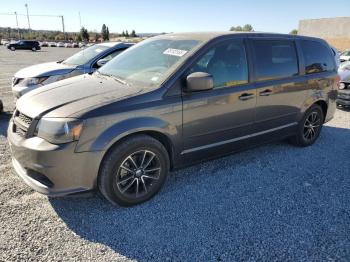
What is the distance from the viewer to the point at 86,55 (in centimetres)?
757

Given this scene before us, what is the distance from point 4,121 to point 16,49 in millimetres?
44727

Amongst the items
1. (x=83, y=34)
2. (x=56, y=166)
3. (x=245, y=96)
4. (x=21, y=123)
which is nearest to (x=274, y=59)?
(x=245, y=96)

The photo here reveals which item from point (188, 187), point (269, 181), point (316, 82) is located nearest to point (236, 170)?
point (269, 181)

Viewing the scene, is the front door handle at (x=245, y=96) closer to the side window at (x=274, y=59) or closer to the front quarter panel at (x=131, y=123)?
the side window at (x=274, y=59)

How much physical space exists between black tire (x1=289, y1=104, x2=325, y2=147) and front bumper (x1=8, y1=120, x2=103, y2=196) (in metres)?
3.50

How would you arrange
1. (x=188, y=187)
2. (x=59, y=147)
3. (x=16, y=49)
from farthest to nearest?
(x=16, y=49) < (x=188, y=187) < (x=59, y=147)

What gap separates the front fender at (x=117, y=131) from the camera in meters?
2.86

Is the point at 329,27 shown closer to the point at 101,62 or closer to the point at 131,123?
the point at 101,62

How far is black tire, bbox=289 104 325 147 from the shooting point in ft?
16.6

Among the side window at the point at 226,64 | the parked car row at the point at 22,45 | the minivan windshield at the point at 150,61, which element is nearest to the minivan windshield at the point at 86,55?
the minivan windshield at the point at 150,61

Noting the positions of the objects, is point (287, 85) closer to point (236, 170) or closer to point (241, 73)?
point (241, 73)

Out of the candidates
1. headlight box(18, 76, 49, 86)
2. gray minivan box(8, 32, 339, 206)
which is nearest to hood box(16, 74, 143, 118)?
gray minivan box(8, 32, 339, 206)

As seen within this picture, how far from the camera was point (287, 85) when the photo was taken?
14.8 feet

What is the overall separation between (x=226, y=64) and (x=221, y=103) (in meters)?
0.51
